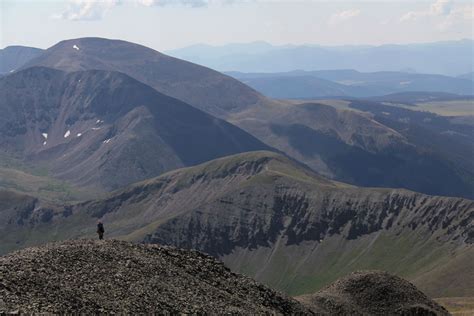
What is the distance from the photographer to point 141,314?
47.2 meters

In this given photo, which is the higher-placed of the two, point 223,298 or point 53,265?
point 53,265

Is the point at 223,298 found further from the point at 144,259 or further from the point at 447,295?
the point at 447,295

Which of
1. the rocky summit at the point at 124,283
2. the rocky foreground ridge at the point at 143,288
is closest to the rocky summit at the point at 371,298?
the rocky foreground ridge at the point at 143,288

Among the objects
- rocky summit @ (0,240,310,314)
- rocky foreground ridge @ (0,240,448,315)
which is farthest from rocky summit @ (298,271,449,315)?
rocky summit @ (0,240,310,314)

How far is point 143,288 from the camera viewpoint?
172 ft

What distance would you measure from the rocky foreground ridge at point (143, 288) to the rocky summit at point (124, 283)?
5cm

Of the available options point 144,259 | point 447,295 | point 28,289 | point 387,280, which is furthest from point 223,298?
point 447,295

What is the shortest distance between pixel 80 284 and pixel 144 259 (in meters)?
11.4

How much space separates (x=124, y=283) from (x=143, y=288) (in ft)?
5.61

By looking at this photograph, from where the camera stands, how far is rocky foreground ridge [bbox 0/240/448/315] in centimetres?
4481

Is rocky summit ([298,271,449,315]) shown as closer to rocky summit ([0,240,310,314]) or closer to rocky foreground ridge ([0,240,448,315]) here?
rocky foreground ridge ([0,240,448,315])

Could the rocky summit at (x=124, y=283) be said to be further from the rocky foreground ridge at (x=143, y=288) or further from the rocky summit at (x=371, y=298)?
the rocky summit at (x=371, y=298)

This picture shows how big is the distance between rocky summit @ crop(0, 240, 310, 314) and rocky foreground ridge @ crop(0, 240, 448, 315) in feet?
0.18

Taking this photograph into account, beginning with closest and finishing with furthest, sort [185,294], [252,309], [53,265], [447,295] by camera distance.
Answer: [53,265] → [185,294] → [252,309] → [447,295]
